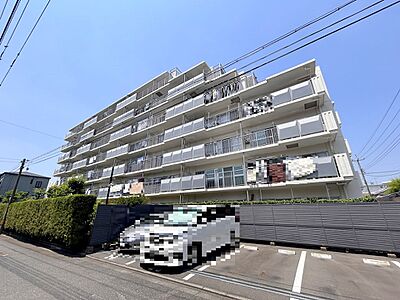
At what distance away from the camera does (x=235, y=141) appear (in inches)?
551

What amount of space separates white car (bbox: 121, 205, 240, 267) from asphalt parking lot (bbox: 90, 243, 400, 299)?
0.42m

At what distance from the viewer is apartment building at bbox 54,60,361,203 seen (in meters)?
10.3

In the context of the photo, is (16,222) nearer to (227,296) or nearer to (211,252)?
(211,252)

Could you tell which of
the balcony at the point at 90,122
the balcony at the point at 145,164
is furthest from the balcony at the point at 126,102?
the balcony at the point at 145,164

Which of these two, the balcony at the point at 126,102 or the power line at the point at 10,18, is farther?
the balcony at the point at 126,102

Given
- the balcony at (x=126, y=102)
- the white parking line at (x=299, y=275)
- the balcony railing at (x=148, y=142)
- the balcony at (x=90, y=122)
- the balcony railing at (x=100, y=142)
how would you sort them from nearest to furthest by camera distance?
1. the white parking line at (x=299, y=275)
2. the balcony railing at (x=148, y=142)
3. the balcony at (x=126, y=102)
4. the balcony railing at (x=100, y=142)
5. the balcony at (x=90, y=122)

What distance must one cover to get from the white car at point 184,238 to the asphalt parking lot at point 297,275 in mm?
424

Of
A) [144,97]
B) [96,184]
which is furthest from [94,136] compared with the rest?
[144,97]

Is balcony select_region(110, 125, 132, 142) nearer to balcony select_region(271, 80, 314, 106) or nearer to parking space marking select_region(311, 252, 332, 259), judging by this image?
balcony select_region(271, 80, 314, 106)

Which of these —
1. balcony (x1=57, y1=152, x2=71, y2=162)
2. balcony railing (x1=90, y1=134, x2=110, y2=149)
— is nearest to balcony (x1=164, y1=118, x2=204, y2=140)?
balcony railing (x1=90, y1=134, x2=110, y2=149)

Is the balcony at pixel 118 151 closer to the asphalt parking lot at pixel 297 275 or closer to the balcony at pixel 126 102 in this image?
the balcony at pixel 126 102

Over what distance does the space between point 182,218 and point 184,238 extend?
1.15 m

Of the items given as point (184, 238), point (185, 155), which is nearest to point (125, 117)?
point (185, 155)

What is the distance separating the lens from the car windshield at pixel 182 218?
6229 mm
